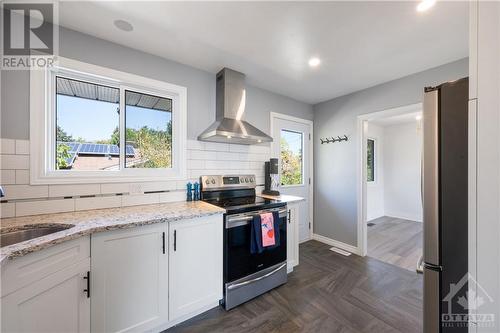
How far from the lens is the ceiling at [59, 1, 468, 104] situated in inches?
60.2

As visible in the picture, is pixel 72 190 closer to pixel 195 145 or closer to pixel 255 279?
pixel 195 145

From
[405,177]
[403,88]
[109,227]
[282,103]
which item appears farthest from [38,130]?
[405,177]

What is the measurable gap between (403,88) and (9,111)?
4024 millimetres

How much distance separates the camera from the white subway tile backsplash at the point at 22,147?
5.20 feet

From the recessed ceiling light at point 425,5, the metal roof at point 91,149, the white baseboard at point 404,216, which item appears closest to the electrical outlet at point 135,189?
the metal roof at point 91,149

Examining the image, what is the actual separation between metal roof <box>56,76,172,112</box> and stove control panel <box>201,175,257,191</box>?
957 mm

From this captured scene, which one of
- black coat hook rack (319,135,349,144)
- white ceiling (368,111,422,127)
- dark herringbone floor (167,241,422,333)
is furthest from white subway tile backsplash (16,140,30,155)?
white ceiling (368,111,422,127)

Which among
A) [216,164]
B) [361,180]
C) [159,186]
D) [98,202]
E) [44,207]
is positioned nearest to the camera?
[44,207]

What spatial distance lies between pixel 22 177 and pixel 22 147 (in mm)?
235

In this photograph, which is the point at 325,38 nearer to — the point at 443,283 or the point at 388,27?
the point at 388,27

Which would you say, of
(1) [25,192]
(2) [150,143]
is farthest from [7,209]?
(2) [150,143]

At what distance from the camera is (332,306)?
1.97m

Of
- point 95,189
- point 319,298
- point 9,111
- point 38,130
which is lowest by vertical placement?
point 319,298

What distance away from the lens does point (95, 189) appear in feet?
6.13
